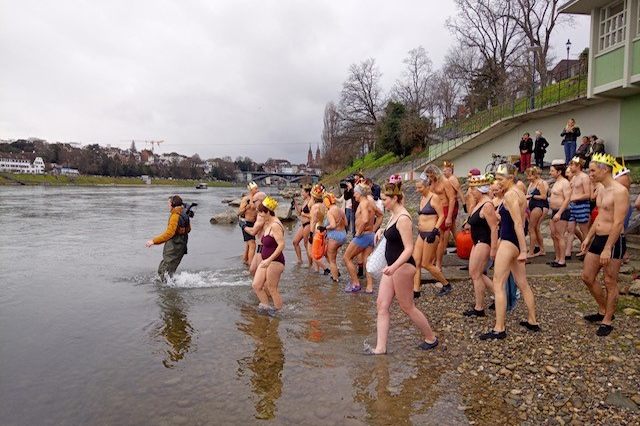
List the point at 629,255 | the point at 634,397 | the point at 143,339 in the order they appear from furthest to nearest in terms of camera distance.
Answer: the point at 629,255
the point at 143,339
the point at 634,397

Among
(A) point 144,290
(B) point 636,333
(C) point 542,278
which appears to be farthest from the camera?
(A) point 144,290

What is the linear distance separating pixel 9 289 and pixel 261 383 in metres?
7.19

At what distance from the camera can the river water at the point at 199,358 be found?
411cm

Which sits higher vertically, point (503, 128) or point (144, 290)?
point (503, 128)

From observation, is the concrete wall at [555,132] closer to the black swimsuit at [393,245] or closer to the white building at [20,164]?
the black swimsuit at [393,245]

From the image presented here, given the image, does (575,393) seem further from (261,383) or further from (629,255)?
(629,255)

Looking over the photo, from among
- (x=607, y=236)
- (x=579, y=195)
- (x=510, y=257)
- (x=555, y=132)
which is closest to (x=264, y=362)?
(x=510, y=257)

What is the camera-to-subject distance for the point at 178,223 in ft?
28.1

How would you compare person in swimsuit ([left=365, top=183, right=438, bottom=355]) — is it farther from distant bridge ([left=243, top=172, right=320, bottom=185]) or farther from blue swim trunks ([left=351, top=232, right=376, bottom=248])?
distant bridge ([left=243, top=172, right=320, bottom=185])

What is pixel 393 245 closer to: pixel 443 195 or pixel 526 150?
pixel 443 195

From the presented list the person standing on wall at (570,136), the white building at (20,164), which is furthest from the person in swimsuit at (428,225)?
the white building at (20,164)

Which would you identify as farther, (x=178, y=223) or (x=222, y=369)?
(x=178, y=223)

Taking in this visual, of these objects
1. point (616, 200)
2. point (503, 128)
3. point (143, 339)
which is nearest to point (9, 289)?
point (143, 339)

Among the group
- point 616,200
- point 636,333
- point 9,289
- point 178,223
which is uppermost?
point 616,200
